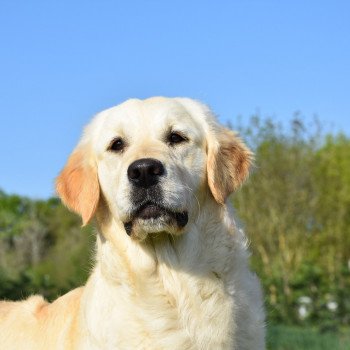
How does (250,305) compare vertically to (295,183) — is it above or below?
above

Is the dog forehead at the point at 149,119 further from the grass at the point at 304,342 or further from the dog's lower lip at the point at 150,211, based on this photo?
the grass at the point at 304,342

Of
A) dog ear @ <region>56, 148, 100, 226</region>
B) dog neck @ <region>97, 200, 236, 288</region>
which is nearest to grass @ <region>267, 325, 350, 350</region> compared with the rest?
dog neck @ <region>97, 200, 236, 288</region>

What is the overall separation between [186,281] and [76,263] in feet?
37.3

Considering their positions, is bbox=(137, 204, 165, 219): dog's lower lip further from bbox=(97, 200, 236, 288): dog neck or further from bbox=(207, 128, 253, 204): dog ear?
bbox=(207, 128, 253, 204): dog ear

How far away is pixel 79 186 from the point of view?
468 centimetres

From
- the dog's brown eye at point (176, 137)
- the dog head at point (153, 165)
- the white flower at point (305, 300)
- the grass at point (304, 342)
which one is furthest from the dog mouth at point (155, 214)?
the white flower at point (305, 300)

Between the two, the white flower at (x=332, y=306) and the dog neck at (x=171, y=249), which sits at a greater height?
the dog neck at (x=171, y=249)

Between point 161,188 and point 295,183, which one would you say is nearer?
point 161,188

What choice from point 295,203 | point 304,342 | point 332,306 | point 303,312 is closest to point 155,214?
point 304,342

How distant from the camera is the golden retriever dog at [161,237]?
13.9 feet

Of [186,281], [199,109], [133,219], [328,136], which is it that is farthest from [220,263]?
[328,136]

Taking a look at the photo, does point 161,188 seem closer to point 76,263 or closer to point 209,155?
point 209,155

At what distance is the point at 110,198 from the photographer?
14.8 ft

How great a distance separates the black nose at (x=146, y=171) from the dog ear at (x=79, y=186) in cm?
46
